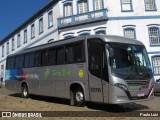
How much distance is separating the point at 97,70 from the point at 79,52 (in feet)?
5.46

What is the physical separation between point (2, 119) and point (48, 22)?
24378 mm

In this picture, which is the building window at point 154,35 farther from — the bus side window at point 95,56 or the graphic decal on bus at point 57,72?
the bus side window at point 95,56

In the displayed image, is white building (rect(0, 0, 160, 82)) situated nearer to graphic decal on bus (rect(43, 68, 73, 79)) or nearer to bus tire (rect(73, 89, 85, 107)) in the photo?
graphic decal on bus (rect(43, 68, 73, 79))

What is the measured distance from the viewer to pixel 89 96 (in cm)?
1165

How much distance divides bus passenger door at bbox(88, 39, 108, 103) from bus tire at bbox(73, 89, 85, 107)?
83 centimetres

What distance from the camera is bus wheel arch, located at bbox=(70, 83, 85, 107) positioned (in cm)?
1225

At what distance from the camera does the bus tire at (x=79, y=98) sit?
12217 mm

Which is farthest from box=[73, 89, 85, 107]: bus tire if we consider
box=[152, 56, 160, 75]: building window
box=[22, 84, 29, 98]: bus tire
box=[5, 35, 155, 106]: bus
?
box=[152, 56, 160, 75]: building window

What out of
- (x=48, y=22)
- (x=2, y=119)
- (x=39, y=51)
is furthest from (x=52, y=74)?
(x=48, y=22)

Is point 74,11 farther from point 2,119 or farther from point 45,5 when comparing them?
point 2,119

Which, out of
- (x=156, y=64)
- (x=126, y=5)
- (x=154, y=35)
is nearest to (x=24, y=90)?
(x=156, y=64)

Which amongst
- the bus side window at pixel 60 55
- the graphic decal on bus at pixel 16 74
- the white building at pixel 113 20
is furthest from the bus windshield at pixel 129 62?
the white building at pixel 113 20

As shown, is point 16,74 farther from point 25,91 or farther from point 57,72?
point 57,72

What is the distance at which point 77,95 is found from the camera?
1255 cm
